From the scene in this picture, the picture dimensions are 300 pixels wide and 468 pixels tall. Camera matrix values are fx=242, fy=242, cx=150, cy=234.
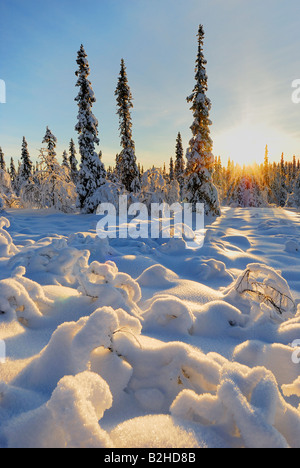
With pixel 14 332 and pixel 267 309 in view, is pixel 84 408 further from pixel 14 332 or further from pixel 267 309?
pixel 267 309

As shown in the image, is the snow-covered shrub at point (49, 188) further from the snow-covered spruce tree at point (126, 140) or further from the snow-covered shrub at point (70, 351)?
the snow-covered shrub at point (70, 351)

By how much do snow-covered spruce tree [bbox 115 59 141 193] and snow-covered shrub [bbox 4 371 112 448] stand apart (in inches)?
762

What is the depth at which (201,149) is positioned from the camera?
1656 cm

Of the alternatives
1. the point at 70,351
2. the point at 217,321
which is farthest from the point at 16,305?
the point at 217,321

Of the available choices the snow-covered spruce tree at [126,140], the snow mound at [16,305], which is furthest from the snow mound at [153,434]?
the snow-covered spruce tree at [126,140]

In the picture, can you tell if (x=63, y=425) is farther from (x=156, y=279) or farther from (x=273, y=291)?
(x=156, y=279)

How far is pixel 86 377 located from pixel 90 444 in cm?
25

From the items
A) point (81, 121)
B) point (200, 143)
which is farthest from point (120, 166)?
point (200, 143)

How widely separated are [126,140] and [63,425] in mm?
20876

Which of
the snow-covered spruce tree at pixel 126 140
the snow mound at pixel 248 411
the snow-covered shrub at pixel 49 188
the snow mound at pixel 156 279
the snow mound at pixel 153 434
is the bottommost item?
the snow mound at pixel 156 279

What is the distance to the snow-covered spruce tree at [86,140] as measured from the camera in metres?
15.5

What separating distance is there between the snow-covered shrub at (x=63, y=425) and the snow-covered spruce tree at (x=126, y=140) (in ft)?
63.5

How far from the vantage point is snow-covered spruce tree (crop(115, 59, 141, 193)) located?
1966 centimetres

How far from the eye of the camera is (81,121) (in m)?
15.5
